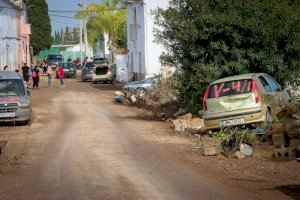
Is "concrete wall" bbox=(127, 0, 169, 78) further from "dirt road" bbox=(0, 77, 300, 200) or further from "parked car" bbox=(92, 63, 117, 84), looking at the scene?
"dirt road" bbox=(0, 77, 300, 200)

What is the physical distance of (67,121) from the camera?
24.5 metres

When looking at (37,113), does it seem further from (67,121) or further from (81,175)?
→ (81,175)

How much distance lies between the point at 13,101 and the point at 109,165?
34.6 ft

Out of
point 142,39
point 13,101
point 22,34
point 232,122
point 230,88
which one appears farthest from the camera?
point 22,34

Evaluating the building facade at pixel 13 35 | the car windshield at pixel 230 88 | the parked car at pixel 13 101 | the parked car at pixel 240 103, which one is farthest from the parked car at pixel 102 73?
the parked car at pixel 240 103

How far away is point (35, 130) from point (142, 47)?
22923 millimetres

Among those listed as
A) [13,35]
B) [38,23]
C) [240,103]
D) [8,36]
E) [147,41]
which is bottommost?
[240,103]

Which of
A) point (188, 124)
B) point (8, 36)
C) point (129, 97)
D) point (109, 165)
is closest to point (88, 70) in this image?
point (8, 36)

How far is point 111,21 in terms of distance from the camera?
2768 inches

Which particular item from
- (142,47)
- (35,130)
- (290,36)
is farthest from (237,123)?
(142,47)

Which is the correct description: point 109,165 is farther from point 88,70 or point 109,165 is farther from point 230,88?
point 88,70

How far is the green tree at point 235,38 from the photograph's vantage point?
850 inches

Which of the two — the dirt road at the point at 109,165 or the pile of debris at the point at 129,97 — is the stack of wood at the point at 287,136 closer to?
the dirt road at the point at 109,165

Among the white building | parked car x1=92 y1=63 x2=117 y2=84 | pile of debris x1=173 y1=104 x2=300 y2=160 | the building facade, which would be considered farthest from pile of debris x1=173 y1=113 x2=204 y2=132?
parked car x1=92 y1=63 x2=117 y2=84
